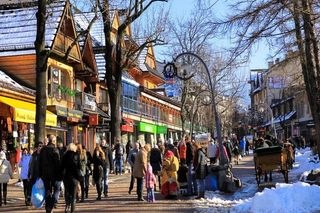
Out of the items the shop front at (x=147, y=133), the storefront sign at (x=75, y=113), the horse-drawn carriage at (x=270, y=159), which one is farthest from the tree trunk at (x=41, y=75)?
the shop front at (x=147, y=133)

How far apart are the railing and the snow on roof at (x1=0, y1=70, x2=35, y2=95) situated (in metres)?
17.6

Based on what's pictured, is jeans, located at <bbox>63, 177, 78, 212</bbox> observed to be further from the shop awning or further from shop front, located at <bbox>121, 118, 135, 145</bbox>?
shop front, located at <bbox>121, 118, 135, 145</bbox>

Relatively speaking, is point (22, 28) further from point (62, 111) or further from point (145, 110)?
point (145, 110)

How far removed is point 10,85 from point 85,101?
9.16 m

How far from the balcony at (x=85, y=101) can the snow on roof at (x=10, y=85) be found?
5387mm

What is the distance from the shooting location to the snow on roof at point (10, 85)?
25.0 m

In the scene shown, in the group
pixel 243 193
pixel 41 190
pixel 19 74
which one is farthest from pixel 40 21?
pixel 19 74

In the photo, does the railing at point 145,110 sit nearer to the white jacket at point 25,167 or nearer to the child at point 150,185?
the white jacket at point 25,167

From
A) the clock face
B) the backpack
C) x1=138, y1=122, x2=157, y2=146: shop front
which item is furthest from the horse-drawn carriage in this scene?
x1=138, y1=122, x2=157, y2=146: shop front

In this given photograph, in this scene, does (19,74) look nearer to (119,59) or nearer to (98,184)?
(119,59)

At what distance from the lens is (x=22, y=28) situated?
2980cm

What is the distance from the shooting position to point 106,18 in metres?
26.1

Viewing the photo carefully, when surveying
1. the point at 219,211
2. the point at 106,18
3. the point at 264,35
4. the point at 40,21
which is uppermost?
the point at 106,18

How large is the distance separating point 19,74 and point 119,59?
5.43m
